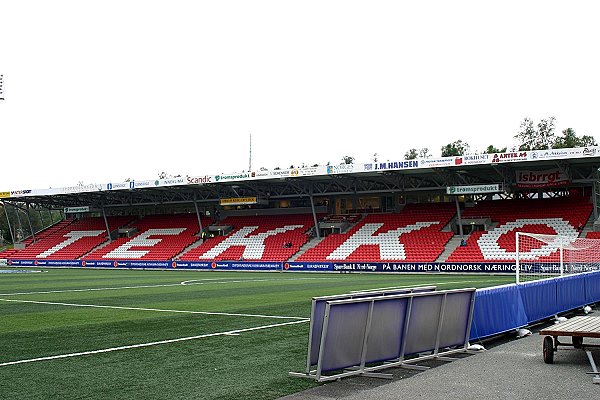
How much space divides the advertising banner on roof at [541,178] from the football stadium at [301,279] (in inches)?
5.2

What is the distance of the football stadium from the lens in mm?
8695

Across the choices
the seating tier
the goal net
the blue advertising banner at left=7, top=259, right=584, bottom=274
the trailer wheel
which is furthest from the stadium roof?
the trailer wheel

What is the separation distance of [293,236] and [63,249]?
2346 centimetres

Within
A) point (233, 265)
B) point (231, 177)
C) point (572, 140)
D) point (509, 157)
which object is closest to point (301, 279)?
point (233, 265)

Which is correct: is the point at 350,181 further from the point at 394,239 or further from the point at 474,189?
the point at 474,189

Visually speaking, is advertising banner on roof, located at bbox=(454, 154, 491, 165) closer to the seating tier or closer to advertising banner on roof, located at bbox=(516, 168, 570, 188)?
advertising banner on roof, located at bbox=(516, 168, 570, 188)

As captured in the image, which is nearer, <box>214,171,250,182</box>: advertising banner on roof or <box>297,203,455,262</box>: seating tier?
<box>297,203,455,262</box>: seating tier

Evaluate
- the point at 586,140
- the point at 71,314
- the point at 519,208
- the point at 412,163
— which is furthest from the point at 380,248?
the point at 586,140

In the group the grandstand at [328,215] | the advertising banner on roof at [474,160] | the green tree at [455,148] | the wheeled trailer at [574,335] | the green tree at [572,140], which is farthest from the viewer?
the green tree at [455,148]

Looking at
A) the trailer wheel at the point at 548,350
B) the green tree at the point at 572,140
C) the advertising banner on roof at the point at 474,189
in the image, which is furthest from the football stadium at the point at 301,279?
the green tree at the point at 572,140

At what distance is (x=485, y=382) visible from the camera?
316 inches

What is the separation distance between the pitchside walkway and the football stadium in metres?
0.14

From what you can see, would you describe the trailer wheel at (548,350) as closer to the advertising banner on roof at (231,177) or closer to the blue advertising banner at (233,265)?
the blue advertising banner at (233,265)

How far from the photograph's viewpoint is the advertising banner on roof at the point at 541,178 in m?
43.3
